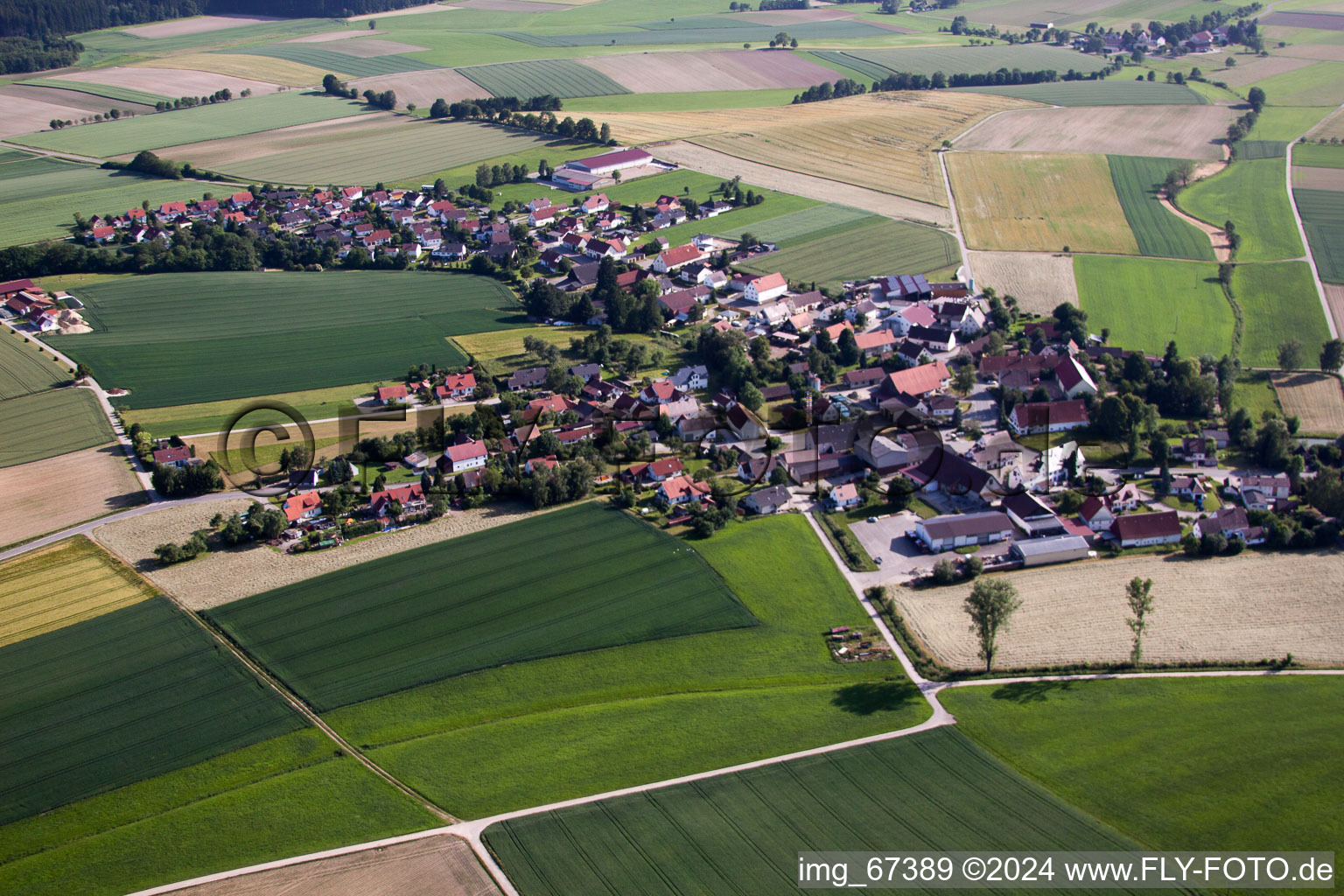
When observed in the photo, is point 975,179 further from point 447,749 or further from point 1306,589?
point 447,749

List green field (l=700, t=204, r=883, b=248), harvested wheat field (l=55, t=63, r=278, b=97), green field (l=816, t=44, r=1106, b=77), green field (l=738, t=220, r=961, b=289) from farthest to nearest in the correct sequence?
green field (l=816, t=44, r=1106, b=77), harvested wheat field (l=55, t=63, r=278, b=97), green field (l=700, t=204, r=883, b=248), green field (l=738, t=220, r=961, b=289)

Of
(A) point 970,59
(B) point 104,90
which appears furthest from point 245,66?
(A) point 970,59

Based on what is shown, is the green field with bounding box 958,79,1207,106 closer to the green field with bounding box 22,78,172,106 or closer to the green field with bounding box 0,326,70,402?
the green field with bounding box 22,78,172,106

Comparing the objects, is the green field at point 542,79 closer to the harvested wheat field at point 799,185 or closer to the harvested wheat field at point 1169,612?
the harvested wheat field at point 799,185


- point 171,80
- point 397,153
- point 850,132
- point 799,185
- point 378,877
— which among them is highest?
point 171,80

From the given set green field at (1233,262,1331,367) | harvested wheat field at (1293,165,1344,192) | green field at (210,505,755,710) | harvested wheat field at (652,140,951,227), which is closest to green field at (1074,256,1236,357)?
green field at (1233,262,1331,367)

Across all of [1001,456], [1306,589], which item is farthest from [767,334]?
[1306,589]

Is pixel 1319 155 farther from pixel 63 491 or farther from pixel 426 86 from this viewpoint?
pixel 63 491
